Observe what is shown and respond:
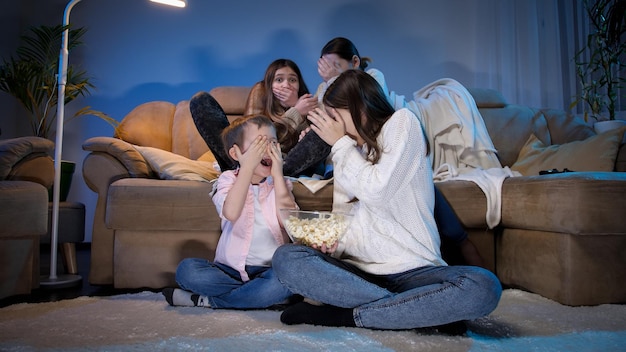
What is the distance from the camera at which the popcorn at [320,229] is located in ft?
3.97

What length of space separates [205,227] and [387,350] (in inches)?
38.5

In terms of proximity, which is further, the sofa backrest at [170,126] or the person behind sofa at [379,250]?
the sofa backrest at [170,126]

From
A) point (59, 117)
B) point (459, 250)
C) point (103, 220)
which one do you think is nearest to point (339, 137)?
point (459, 250)

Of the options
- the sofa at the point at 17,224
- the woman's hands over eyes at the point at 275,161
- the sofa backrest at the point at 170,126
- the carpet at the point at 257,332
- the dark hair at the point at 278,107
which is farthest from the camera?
the sofa backrest at the point at 170,126

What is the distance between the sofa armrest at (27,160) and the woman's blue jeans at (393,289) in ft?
4.05

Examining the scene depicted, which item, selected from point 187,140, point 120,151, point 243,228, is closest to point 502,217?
point 243,228

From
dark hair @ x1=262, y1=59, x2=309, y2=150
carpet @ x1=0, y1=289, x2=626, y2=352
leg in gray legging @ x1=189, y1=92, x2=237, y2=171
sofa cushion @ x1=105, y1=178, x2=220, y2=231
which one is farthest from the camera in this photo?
dark hair @ x1=262, y1=59, x2=309, y2=150

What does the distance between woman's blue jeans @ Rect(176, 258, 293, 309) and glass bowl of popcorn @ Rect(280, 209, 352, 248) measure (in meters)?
0.19

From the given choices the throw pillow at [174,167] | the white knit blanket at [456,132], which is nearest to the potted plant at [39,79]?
the throw pillow at [174,167]

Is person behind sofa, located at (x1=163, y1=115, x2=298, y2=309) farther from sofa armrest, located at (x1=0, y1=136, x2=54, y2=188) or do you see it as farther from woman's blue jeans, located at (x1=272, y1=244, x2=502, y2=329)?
sofa armrest, located at (x1=0, y1=136, x2=54, y2=188)

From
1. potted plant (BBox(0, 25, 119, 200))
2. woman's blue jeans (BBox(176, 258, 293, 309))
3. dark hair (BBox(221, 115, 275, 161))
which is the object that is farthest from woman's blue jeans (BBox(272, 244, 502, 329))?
potted plant (BBox(0, 25, 119, 200))

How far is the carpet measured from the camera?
1021 millimetres

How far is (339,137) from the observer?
1.28 meters

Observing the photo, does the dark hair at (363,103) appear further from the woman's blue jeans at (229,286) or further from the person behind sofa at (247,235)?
the woman's blue jeans at (229,286)
